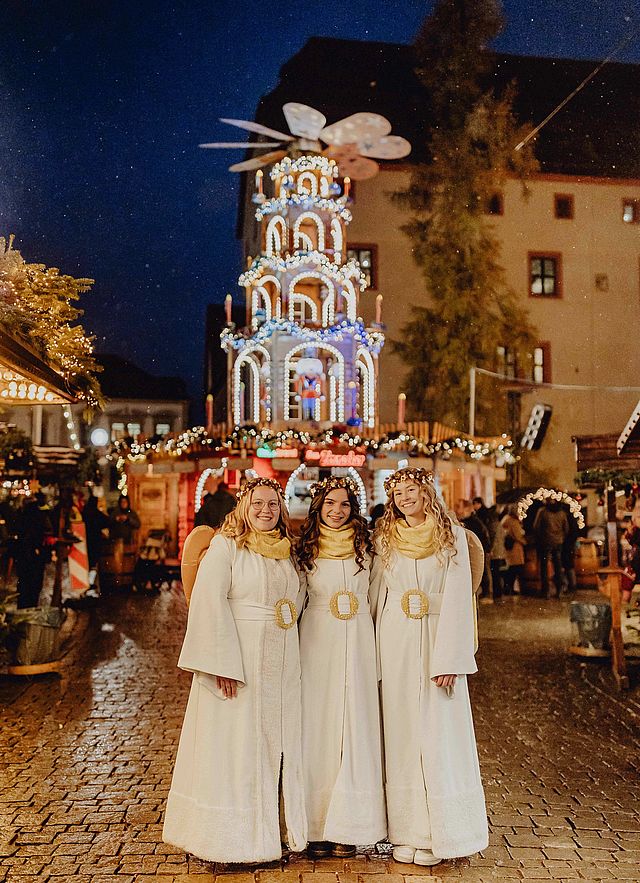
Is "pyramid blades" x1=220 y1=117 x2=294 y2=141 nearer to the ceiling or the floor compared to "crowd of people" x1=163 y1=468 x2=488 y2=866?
nearer to the ceiling

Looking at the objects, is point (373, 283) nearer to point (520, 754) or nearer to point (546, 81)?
point (546, 81)

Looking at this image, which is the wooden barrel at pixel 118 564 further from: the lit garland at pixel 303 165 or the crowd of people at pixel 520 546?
the lit garland at pixel 303 165

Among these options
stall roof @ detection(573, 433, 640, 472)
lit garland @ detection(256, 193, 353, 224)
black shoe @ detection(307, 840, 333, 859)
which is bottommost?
black shoe @ detection(307, 840, 333, 859)

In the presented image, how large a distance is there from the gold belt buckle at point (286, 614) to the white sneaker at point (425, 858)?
1330mm

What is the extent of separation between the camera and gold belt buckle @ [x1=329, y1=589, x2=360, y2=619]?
→ 4.95 metres

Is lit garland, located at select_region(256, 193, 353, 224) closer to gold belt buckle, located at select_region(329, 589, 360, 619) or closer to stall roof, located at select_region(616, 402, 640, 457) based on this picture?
stall roof, located at select_region(616, 402, 640, 457)

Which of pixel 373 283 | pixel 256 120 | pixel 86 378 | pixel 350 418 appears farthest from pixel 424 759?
pixel 256 120

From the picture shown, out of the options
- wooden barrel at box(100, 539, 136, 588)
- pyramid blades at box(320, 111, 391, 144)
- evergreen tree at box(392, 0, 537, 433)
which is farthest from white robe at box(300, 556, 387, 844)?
pyramid blades at box(320, 111, 391, 144)

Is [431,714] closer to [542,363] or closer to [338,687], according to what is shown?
[338,687]

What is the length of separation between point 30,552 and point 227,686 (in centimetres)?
782

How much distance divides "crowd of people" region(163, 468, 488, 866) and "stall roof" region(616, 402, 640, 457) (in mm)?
5667

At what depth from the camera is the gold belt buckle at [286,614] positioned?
4852mm

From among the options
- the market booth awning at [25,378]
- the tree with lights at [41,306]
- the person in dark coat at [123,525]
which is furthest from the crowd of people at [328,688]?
the person in dark coat at [123,525]

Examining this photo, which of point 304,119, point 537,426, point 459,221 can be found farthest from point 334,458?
point 459,221
